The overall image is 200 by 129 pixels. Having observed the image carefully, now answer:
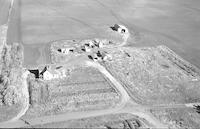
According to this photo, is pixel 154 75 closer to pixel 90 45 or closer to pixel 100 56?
pixel 100 56

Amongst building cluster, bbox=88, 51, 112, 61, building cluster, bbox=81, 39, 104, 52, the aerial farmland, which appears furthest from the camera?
building cluster, bbox=81, 39, 104, 52

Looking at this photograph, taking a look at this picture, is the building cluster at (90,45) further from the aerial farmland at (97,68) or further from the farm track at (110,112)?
the farm track at (110,112)

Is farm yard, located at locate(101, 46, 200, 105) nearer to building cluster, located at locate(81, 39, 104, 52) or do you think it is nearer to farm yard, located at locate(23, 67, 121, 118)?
building cluster, located at locate(81, 39, 104, 52)

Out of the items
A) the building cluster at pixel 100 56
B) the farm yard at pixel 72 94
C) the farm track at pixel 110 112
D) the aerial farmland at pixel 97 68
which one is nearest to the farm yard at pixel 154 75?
the aerial farmland at pixel 97 68

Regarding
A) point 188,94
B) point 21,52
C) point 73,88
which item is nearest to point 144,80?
point 188,94

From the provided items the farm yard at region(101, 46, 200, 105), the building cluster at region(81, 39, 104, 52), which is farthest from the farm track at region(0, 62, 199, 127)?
the building cluster at region(81, 39, 104, 52)

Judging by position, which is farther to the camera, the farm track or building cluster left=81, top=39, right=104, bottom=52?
building cluster left=81, top=39, right=104, bottom=52

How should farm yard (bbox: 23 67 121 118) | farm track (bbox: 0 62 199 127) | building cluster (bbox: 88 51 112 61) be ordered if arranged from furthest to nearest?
building cluster (bbox: 88 51 112 61), farm yard (bbox: 23 67 121 118), farm track (bbox: 0 62 199 127)
